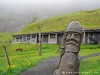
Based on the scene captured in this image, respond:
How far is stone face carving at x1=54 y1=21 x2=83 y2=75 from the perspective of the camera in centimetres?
1182

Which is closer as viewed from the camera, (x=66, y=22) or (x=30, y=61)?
(x=30, y=61)

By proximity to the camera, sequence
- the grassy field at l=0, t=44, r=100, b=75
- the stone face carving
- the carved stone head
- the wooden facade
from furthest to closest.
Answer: the wooden facade
the grassy field at l=0, t=44, r=100, b=75
the carved stone head
the stone face carving

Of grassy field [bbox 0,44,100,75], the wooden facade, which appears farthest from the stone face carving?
the wooden facade

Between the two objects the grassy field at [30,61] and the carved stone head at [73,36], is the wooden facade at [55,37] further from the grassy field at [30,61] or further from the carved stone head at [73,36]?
the carved stone head at [73,36]

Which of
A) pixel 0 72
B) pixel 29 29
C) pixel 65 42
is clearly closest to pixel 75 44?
pixel 65 42

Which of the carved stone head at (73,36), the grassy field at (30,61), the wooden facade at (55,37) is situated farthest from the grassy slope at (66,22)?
the carved stone head at (73,36)

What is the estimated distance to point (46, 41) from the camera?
7638cm

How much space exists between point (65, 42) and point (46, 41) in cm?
6363

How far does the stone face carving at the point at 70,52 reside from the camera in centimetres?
1182

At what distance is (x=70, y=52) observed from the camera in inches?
483

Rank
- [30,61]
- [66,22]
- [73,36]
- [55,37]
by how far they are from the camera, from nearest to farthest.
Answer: [73,36] → [30,61] → [55,37] → [66,22]

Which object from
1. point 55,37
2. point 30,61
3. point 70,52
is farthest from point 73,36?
point 55,37

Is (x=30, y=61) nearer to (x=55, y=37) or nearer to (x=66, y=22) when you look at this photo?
(x=55, y=37)

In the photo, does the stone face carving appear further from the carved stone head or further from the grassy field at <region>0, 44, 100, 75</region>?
the grassy field at <region>0, 44, 100, 75</region>
